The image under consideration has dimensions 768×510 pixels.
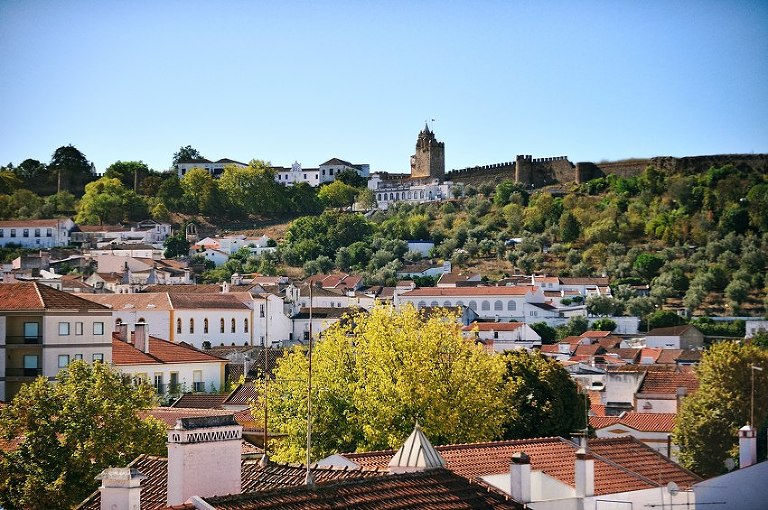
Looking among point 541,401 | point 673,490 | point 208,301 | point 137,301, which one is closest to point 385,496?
point 673,490

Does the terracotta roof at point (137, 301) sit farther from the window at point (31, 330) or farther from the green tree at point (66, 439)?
the green tree at point (66, 439)

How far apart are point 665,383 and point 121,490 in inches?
1265

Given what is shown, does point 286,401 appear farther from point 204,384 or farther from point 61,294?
point 204,384

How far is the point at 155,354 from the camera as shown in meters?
42.9

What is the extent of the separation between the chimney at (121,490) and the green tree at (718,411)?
20740 mm

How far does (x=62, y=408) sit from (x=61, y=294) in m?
17.8

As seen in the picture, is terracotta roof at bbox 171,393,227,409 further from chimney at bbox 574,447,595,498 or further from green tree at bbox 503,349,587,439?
chimney at bbox 574,447,595,498

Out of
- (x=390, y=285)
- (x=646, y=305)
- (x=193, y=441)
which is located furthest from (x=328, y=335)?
(x=390, y=285)

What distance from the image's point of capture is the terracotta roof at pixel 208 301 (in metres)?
64.1

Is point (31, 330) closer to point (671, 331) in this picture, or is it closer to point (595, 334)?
point (671, 331)

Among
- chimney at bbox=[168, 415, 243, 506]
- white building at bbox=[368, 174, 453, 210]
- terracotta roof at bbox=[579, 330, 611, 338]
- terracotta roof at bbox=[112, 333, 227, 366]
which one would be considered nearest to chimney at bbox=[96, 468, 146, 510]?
chimney at bbox=[168, 415, 243, 506]

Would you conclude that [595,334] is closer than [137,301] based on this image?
No

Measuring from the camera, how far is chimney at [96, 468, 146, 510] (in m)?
13.4

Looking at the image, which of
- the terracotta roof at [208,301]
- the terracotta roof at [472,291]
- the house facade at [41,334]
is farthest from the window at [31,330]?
the terracotta roof at [472,291]
